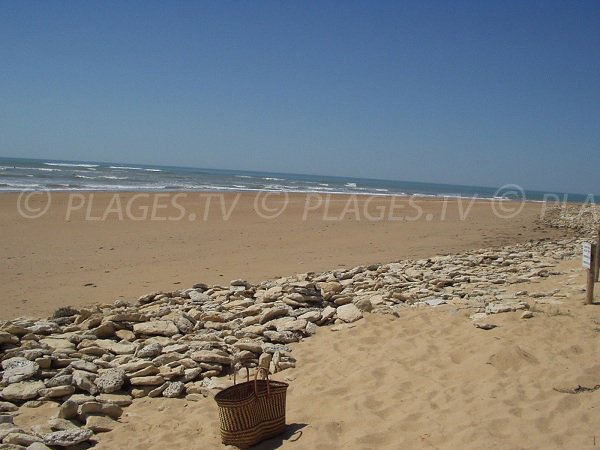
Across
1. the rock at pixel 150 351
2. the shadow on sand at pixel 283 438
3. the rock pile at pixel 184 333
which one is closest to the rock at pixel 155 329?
the rock pile at pixel 184 333

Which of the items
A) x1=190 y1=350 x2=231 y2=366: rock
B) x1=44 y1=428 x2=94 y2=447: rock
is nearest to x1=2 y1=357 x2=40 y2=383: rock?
x1=44 y1=428 x2=94 y2=447: rock

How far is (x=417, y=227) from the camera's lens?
18.8 metres

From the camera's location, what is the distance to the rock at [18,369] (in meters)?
4.52

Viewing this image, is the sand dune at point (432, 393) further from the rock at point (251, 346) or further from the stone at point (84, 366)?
the stone at point (84, 366)

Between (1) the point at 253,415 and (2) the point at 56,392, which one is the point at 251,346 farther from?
(2) the point at 56,392

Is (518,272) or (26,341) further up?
(518,272)

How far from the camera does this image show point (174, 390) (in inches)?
177

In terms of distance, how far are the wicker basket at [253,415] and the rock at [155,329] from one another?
247 cm

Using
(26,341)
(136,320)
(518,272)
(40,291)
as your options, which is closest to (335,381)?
(136,320)

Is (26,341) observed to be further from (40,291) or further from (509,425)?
(509,425)

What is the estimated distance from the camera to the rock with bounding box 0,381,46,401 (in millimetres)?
4273

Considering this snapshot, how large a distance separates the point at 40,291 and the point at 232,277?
345 centimetres

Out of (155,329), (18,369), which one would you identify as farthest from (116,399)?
(155,329)

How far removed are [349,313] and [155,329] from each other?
8.10ft
